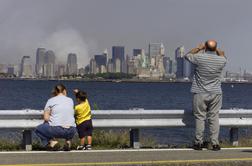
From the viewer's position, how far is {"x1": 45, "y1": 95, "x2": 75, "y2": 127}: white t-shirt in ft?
34.4

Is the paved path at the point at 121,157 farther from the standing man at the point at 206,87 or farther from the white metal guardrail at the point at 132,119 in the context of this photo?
the white metal guardrail at the point at 132,119

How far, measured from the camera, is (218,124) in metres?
10.9

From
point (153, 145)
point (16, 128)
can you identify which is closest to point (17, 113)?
point (16, 128)

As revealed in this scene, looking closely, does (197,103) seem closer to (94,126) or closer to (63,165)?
(94,126)

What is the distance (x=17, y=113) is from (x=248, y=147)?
4355mm

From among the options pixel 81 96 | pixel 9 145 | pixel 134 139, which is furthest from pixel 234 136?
pixel 9 145

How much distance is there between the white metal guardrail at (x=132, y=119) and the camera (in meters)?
10.5

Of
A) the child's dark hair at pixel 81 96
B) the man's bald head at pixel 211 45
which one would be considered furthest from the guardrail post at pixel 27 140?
the man's bald head at pixel 211 45

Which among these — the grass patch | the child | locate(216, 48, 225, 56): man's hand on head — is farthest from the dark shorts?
locate(216, 48, 225, 56): man's hand on head

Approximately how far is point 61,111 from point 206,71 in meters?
2.67

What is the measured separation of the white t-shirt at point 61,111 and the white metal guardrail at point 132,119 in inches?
9.6

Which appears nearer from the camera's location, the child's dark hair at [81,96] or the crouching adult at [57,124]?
the crouching adult at [57,124]

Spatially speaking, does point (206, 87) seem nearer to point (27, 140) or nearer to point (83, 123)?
point (83, 123)

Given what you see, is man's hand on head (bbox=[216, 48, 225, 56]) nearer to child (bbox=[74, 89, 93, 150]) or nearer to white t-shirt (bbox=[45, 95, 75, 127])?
child (bbox=[74, 89, 93, 150])
